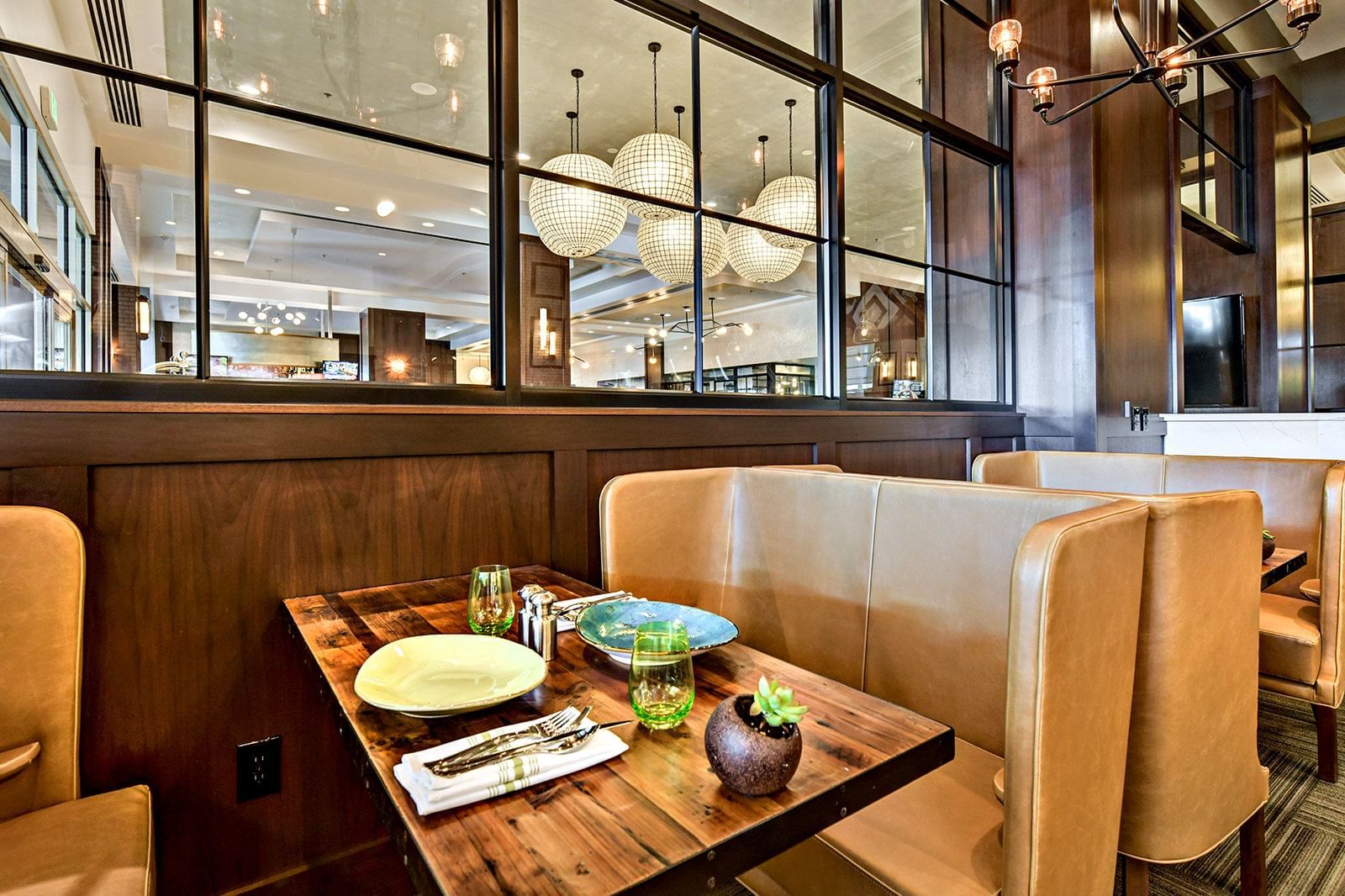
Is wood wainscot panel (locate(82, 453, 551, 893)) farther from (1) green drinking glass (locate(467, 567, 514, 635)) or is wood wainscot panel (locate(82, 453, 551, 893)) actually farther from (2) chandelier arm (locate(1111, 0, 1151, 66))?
(2) chandelier arm (locate(1111, 0, 1151, 66))

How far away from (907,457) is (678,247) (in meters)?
1.30

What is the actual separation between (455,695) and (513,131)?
1.50 m

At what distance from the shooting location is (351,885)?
4.95 ft

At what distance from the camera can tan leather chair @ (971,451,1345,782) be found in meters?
1.81

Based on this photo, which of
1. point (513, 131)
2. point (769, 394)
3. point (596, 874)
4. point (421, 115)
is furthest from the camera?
point (421, 115)

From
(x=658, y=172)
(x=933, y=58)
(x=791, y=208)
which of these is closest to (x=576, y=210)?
(x=658, y=172)

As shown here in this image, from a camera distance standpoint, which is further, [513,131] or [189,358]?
[513,131]

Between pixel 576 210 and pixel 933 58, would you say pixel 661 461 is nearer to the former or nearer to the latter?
pixel 576 210

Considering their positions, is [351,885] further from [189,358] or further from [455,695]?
[189,358]

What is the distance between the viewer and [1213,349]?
4492mm

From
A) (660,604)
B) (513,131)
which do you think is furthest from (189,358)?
(660,604)

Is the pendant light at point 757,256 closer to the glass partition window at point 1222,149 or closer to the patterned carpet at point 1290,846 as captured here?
the patterned carpet at point 1290,846

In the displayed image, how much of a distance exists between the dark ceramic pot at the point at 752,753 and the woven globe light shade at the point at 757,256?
2.12 metres

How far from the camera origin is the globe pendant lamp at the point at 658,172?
2330 mm
